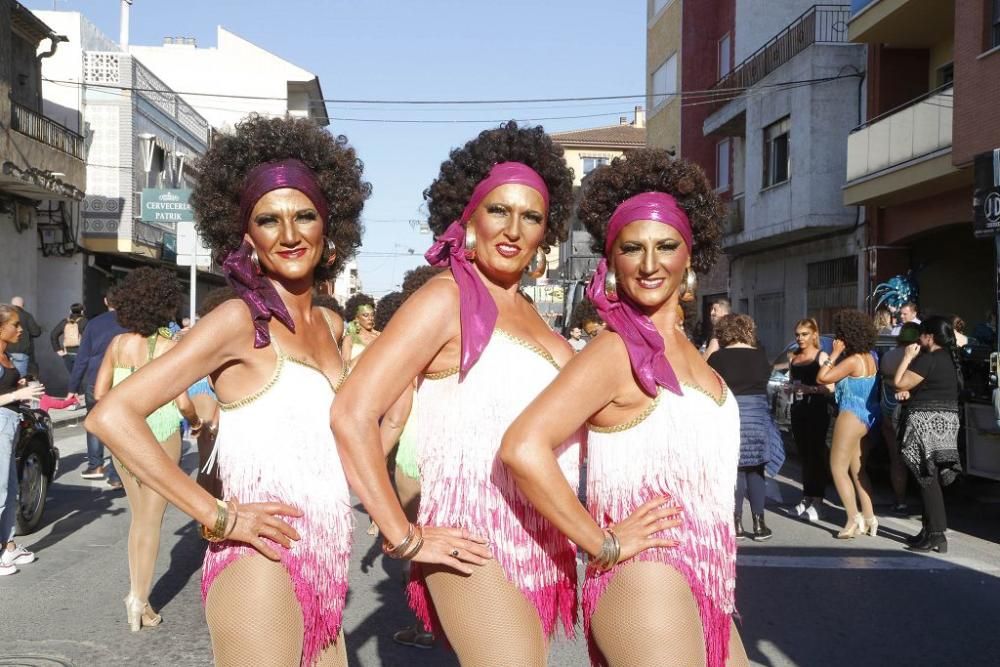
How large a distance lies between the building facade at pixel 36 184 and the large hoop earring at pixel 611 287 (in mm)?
18204

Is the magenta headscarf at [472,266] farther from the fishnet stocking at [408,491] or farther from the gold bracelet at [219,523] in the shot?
the fishnet stocking at [408,491]

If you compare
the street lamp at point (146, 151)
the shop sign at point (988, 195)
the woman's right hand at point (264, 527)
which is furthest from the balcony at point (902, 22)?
the street lamp at point (146, 151)

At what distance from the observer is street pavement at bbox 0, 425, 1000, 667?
17.0 ft

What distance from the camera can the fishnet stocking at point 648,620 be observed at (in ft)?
8.13

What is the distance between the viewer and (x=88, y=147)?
25.2 meters

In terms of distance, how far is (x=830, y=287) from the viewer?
20.8 metres

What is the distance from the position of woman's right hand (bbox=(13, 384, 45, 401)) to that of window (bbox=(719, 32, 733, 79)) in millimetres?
23660

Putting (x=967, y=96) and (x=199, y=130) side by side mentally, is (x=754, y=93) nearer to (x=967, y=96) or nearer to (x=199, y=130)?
(x=967, y=96)

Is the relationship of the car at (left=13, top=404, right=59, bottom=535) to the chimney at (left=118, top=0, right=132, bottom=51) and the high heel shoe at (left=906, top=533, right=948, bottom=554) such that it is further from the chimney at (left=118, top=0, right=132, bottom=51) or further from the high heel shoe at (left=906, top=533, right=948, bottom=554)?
the chimney at (left=118, top=0, right=132, bottom=51)

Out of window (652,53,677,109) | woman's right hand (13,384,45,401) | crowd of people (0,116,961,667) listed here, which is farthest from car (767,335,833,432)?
window (652,53,677,109)

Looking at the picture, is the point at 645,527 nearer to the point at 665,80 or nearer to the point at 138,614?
the point at 138,614

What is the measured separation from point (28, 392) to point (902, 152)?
14.3 meters

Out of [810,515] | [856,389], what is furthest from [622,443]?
[810,515]

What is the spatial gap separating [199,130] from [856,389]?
2959cm
